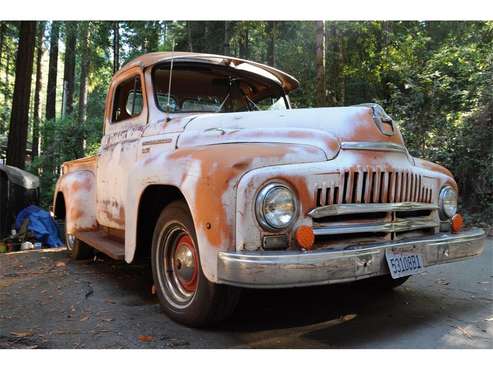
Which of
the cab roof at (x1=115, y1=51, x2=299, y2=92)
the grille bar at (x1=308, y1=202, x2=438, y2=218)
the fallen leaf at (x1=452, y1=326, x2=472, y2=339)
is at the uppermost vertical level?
the cab roof at (x1=115, y1=51, x2=299, y2=92)

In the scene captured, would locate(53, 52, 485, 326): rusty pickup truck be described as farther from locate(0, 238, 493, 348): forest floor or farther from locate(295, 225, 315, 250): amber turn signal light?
locate(0, 238, 493, 348): forest floor

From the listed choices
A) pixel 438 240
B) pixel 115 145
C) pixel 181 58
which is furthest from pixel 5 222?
pixel 438 240

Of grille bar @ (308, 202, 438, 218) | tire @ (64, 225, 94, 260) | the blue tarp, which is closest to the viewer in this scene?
grille bar @ (308, 202, 438, 218)

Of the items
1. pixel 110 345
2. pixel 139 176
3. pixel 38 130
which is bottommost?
pixel 110 345

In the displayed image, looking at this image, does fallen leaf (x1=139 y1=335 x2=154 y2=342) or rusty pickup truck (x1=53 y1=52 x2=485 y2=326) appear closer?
rusty pickup truck (x1=53 y1=52 x2=485 y2=326)

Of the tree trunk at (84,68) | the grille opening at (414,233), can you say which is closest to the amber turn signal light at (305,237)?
the grille opening at (414,233)

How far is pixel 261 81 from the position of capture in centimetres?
490

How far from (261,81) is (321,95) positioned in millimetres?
6696

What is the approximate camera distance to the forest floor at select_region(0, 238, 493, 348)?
2.90m

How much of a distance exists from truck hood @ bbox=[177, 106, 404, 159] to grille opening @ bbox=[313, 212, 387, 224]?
0.38 metres

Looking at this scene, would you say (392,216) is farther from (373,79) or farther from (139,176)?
(373,79)

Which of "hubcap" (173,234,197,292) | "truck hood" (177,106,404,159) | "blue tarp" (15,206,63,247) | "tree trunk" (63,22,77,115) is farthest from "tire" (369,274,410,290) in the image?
→ "tree trunk" (63,22,77,115)

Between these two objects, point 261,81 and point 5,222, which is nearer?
point 261,81

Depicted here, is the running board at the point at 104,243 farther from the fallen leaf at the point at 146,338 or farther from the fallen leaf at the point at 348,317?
the fallen leaf at the point at 348,317
